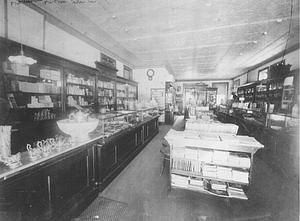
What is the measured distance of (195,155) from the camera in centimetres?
225

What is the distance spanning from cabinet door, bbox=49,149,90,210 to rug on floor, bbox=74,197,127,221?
30 cm

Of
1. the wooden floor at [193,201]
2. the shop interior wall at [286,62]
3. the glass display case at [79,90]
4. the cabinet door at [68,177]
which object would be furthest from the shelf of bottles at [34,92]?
the shop interior wall at [286,62]

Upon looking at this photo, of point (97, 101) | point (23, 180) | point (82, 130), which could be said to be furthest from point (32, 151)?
point (97, 101)

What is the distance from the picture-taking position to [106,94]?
5938 mm

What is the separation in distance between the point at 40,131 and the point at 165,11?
12.1 ft

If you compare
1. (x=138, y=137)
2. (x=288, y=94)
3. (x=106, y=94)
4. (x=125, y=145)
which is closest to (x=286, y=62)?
(x=288, y=94)

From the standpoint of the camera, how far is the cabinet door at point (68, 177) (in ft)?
5.25

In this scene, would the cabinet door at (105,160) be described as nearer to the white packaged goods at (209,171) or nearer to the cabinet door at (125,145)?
the cabinet door at (125,145)

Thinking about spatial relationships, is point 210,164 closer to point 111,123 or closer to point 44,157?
point 111,123

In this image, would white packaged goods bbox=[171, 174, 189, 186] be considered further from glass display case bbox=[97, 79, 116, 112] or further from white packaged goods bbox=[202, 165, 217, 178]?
glass display case bbox=[97, 79, 116, 112]

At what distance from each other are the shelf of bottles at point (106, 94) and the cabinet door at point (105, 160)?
3.14 metres

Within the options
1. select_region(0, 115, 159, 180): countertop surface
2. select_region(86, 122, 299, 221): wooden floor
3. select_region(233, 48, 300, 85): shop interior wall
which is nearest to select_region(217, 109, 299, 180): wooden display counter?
select_region(86, 122, 299, 221): wooden floor

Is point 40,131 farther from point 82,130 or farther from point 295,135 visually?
point 295,135

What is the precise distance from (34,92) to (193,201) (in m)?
3.71
